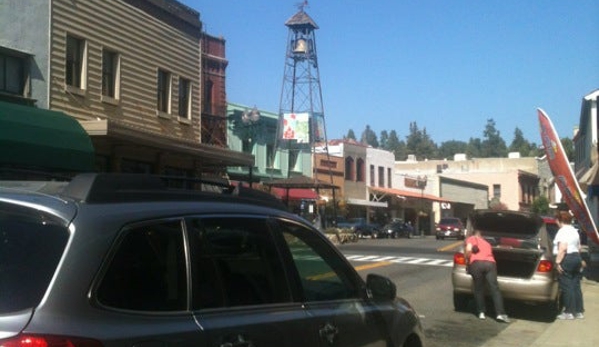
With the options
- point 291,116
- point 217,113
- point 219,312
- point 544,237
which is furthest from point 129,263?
point 291,116

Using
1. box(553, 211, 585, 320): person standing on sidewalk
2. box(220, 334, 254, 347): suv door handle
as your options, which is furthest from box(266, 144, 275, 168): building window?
box(220, 334, 254, 347): suv door handle

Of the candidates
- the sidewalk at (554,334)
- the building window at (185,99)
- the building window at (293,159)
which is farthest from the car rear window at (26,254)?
the building window at (293,159)

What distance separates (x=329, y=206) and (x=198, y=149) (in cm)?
3195

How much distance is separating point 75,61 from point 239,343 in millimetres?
16920

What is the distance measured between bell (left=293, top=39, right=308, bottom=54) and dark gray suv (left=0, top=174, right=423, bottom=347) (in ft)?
142

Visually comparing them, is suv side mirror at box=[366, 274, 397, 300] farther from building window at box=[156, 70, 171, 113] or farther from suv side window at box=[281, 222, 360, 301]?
building window at box=[156, 70, 171, 113]

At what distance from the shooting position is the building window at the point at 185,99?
24359 millimetres

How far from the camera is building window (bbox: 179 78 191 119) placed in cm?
2436

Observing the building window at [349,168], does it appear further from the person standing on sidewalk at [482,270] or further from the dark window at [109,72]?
the person standing on sidewalk at [482,270]

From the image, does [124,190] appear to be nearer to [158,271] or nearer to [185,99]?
[158,271]

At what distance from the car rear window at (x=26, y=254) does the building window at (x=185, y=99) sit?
21.5 meters

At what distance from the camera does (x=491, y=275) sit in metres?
11.9

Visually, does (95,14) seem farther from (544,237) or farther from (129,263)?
(129,263)

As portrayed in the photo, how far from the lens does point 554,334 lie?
10.9 meters
